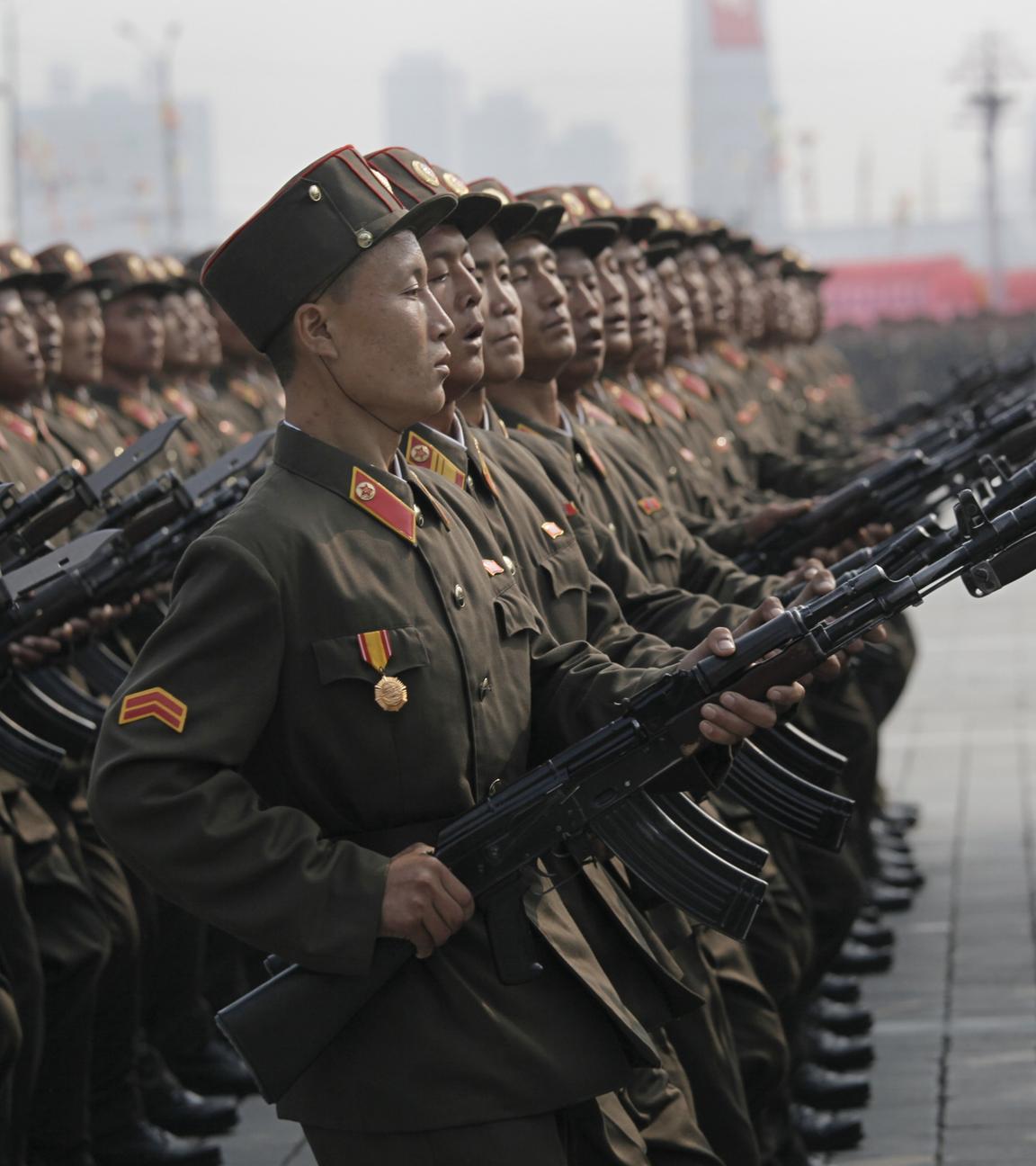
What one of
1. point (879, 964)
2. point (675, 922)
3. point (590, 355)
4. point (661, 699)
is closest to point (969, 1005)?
point (879, 964)

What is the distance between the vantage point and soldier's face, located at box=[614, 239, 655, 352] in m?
7.32

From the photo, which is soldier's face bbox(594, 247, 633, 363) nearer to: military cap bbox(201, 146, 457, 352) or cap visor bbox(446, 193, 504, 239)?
cap visor bbox(446, 193, 504, 239)

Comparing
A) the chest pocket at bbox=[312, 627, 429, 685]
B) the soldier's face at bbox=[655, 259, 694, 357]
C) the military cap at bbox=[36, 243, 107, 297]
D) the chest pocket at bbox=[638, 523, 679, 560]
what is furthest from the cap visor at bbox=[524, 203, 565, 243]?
the soldier's face at bbox=[655, 259, 694, 357]

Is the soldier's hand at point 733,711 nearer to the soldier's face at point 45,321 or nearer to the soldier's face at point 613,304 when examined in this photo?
the soldier's face at point 613,304

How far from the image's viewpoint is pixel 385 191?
362cm

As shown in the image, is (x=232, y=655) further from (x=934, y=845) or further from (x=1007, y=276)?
(x=1007, y=276)

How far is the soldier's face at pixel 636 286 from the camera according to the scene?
732 centimetres

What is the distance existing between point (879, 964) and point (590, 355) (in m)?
2.65

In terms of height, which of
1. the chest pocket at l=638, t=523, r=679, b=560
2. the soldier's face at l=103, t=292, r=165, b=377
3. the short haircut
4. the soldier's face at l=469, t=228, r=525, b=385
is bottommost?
the soldier's face at l=103, t=292, r=165, b=377

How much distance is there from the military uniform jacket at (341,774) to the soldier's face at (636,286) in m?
3.82

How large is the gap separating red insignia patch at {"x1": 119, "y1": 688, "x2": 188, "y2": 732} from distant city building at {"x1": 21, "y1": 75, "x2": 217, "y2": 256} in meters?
90.7

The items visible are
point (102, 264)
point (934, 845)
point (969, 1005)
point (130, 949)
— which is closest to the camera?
point (130, 949)

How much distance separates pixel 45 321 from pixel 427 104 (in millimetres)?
163928

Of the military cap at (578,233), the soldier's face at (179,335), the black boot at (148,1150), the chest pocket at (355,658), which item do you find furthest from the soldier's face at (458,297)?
the soldier's face at (179,335)
